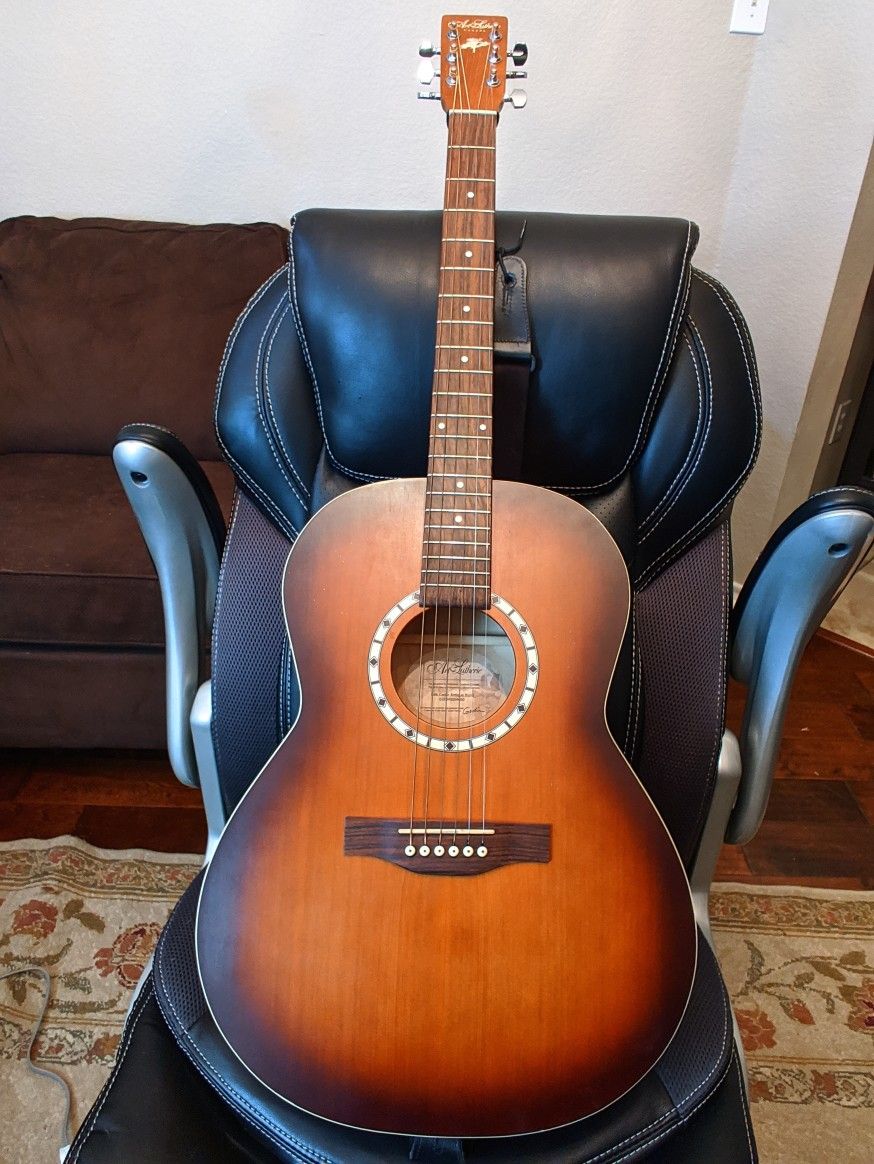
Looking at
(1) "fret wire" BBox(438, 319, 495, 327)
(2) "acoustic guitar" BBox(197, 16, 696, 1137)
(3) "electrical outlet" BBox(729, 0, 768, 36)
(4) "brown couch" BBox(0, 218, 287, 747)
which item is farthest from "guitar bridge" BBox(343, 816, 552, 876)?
(3) "electrical outlet" BBox(729, 0, 768, 36)

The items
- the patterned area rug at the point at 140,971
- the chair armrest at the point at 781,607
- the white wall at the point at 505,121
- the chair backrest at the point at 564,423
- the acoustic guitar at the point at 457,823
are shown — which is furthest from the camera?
the white wall at the point at 505,121

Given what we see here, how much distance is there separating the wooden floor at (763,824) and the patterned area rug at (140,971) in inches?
2.0

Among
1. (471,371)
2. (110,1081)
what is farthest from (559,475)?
(110,1081)

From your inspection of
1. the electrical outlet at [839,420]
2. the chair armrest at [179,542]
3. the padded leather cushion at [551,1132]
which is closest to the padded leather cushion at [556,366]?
the chair armrest at [179,542]

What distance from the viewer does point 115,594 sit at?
139cm

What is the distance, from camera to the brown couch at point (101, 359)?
5.05ft

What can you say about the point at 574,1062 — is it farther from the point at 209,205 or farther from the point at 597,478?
the point at 209,205

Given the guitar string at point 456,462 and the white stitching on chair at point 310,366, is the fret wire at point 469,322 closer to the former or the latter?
the guitar string at point 456,462

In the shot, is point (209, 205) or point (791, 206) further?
point (209, 205)

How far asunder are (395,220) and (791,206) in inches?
48.8

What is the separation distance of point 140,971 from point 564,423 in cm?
111

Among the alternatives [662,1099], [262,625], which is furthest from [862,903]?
[262,625]

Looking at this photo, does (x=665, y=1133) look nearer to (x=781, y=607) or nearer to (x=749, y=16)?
(x=781, y=607)

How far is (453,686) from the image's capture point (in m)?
0.81
